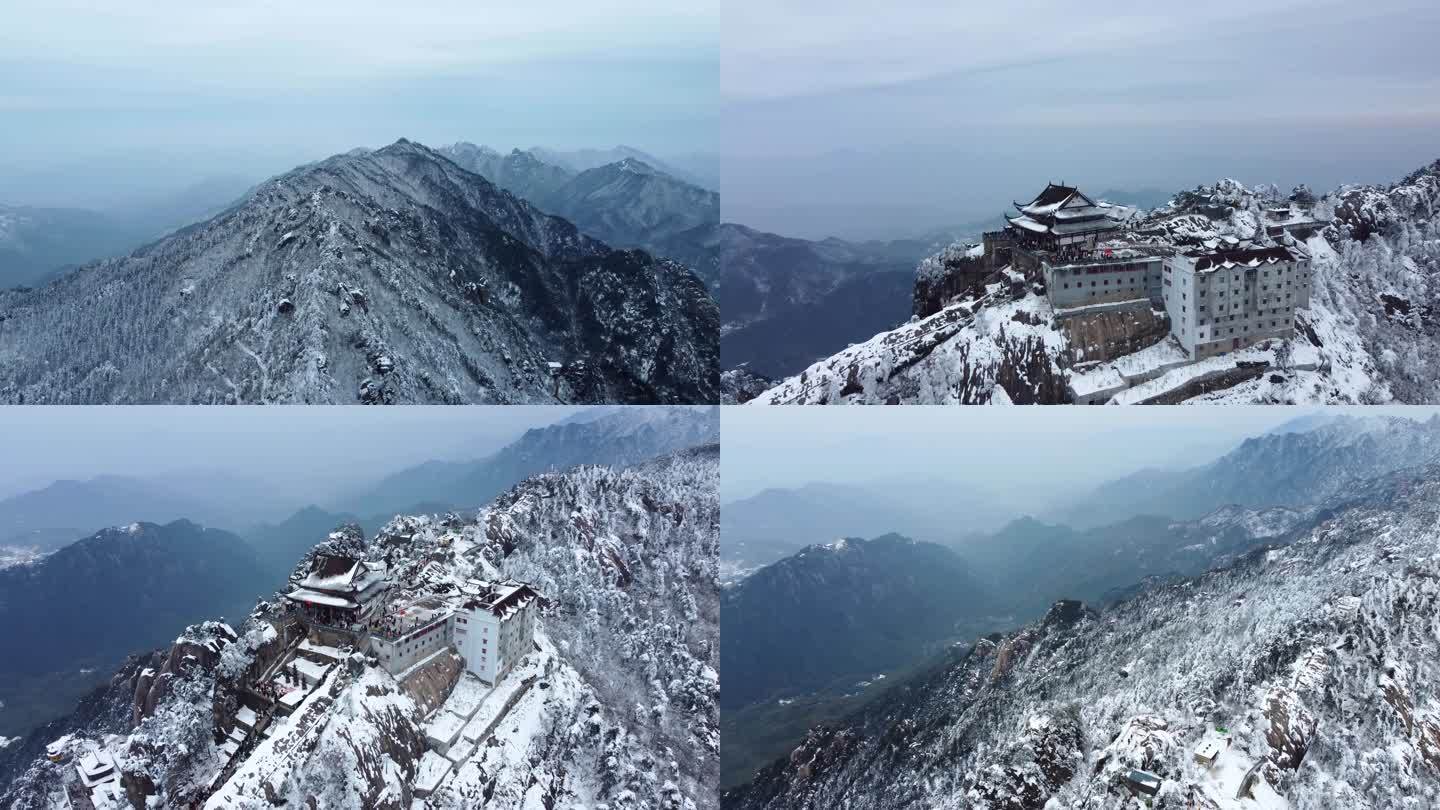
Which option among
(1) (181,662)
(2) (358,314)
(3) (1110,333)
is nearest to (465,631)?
(1) (181,662)

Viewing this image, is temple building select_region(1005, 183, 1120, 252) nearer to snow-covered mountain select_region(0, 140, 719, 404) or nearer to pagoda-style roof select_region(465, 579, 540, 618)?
snow-covered mountain select_region(0, 140, 719, 404)

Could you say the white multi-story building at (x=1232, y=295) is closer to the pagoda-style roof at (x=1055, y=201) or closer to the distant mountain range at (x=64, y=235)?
the pagoda-style roof at (x=1055, y=201)

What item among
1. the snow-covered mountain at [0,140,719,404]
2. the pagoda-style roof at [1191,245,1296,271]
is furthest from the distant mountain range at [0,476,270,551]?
the pagoda-style roof at [1191,245,1296,271]

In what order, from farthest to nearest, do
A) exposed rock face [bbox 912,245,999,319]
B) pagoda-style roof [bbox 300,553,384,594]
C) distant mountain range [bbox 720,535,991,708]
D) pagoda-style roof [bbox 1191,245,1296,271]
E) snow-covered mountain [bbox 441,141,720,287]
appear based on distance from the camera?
exposed rock face [bbox 912,245,999,319]
snow-covered mountain [bbox 441,141,720,287]
distant mountain range [bbox 720,535,991,708]
pagoda-style roof [bbox 1191,245,1296,271]
pagoda-style roof [bbox 300,553,384,594]

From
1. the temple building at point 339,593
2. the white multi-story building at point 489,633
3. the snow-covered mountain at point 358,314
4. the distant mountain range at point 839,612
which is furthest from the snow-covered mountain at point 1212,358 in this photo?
the temple building at point 339,593

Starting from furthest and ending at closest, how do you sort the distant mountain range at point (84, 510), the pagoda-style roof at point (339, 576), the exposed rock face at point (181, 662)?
1. the distant mountain range at point (84, 510)
2. the pagoda-style roof at point (339, 576)
3. the exposed rock face at point (181, 662)

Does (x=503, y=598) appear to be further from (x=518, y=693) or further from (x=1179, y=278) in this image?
(x=1179, y=278)
